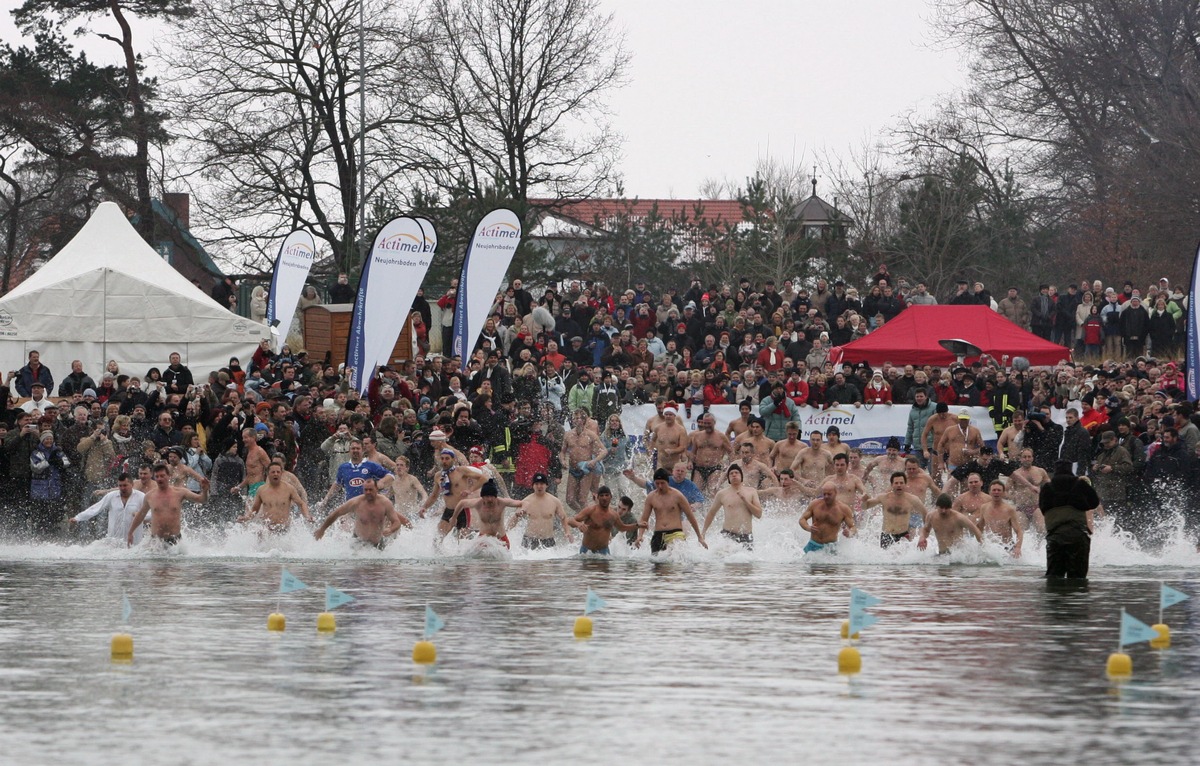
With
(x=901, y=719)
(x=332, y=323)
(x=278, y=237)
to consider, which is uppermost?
(x=278, y=237)

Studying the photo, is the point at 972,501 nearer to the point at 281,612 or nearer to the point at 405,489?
the point at 405,489

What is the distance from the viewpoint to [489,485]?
2072 cm

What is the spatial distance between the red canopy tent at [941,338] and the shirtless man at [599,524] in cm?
739

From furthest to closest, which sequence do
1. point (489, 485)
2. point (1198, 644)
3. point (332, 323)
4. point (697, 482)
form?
point (332, 323), point (697, 482), point (489, 485), point (1198, 644)

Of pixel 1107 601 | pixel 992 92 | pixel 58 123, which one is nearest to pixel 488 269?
pixel 1107 601

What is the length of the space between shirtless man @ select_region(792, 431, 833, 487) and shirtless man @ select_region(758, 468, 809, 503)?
116mm

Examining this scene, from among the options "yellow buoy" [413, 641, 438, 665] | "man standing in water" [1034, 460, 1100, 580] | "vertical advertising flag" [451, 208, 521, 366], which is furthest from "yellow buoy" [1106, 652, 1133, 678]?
"vertical advertising flag" [451, 208, 521, 366]

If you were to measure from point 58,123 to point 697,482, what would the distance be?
2552cm

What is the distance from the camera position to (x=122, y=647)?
12617 millimetres

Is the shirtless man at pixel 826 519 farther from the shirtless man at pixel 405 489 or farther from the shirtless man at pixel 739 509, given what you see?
the shirtless man at pixel 405 489

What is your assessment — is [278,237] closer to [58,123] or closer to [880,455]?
[58,123]

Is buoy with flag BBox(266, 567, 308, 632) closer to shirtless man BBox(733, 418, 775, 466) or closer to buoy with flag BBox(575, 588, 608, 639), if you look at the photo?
buoy with flag BBox(575, 588, 608, 639)

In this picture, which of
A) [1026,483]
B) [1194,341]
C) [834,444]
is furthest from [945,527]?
[1194,341]

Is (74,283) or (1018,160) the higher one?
(1018,160)
